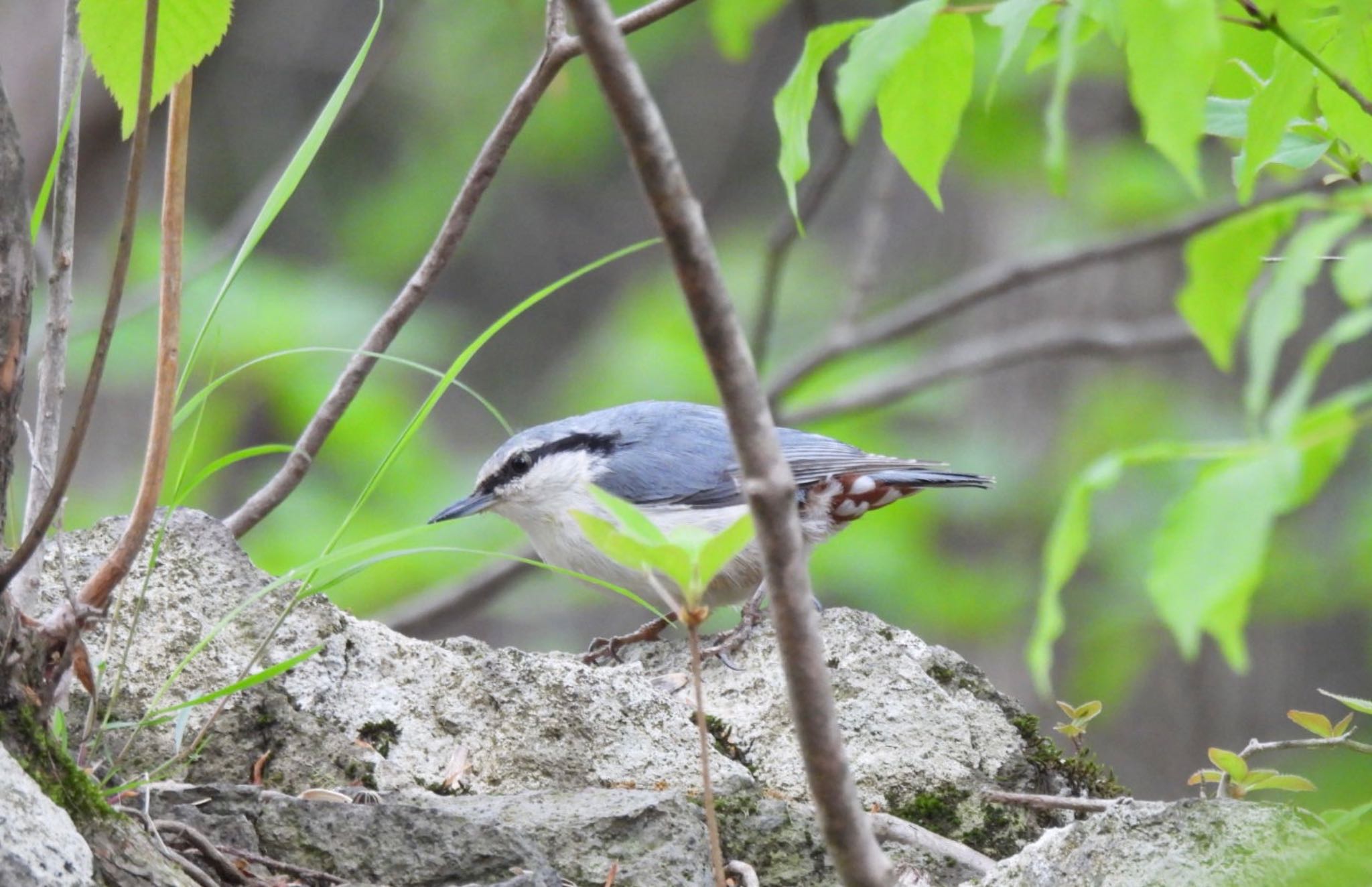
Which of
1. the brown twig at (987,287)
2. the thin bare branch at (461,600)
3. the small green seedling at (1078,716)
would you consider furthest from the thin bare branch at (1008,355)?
the small green seedling at (1078,716)

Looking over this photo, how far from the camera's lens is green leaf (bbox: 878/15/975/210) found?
158cm

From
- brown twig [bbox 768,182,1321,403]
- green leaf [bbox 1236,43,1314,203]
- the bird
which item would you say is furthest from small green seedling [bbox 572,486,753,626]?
brown twig [bbox 768,182,1321,403]

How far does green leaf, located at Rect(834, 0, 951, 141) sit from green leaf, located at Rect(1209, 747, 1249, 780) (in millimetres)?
893

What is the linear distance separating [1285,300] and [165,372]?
1352 mm

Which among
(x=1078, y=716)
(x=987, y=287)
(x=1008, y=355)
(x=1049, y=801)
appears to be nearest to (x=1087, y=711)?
(x=1078, y=716)

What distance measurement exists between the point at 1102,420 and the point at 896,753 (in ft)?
18.5

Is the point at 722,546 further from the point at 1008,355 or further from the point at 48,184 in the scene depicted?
the point at 1008,355

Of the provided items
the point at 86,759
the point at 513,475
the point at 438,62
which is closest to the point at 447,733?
the point at 86,759

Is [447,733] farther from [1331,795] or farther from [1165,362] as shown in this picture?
[1165,362]

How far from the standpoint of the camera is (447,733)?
2377mm

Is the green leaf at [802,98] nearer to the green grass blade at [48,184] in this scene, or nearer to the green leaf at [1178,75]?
the green leaf at [1178,75]

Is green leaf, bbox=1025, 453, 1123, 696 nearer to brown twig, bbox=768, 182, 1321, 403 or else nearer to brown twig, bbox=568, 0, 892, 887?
brown twig, bbox=568, 0, 892, 887

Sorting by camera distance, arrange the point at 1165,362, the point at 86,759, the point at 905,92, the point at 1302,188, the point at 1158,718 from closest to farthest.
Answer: the point at 905,92
the point at 86,759
the point at 1302,188
the point at 1158,718
the point at 1165,362

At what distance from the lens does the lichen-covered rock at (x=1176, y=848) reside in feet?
5.50
